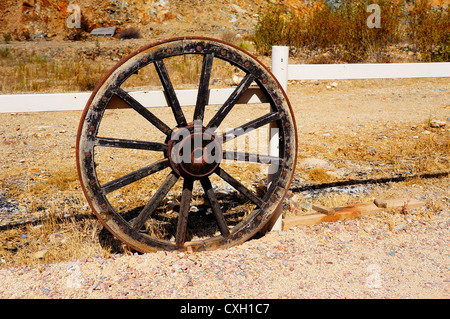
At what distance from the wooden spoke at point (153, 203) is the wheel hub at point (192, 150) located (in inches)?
4.0

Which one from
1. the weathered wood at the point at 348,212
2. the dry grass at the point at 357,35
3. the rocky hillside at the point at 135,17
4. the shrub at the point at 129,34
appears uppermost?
the rocky hillside at the point at 135,17

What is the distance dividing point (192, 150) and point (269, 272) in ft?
2.84

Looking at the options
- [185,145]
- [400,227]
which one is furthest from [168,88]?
[400,227]

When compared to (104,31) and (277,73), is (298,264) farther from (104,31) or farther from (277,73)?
(104,31)

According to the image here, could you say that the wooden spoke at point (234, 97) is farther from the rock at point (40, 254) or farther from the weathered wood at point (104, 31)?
the weathered wood at point (104, 31)

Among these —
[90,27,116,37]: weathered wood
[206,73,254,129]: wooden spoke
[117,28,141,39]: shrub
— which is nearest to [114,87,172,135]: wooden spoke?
[206,73,254,129]: wooden spoke

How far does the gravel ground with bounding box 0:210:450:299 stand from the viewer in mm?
2404

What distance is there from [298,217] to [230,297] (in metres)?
1.07

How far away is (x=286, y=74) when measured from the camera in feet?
10.1

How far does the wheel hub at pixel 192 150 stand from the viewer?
8.47ft

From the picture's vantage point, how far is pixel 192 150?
103 inches

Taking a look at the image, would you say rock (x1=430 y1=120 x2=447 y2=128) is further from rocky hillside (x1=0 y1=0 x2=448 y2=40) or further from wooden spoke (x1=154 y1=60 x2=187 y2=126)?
rocky hillside (x1=0 y1=0 x2=448 y2=40)

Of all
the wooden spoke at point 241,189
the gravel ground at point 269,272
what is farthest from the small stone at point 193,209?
the wooden spoke at point 241,189

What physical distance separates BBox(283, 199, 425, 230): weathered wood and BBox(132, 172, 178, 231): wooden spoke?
3.21ft
